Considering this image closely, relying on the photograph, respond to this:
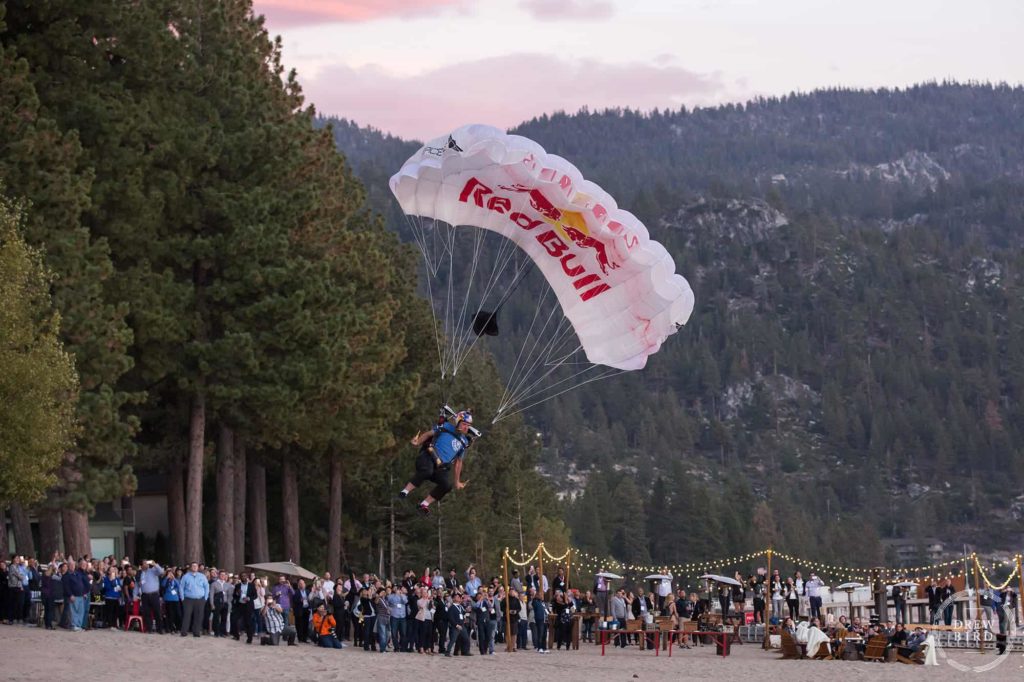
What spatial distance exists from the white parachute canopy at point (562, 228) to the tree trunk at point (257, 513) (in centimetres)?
1487

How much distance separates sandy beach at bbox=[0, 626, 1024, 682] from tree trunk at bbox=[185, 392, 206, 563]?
6.61 m

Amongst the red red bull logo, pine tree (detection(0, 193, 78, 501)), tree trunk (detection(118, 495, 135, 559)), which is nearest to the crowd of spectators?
pine tree (detection(0, 193, 78, 501))

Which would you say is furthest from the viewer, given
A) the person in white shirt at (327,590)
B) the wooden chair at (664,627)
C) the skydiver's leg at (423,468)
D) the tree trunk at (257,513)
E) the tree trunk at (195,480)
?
the tree trunk at (257,513)

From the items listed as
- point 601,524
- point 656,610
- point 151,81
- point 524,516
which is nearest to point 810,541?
point 601,524

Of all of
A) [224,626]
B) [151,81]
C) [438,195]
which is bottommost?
[224,626]

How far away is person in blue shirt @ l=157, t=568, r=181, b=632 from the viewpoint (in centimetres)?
2872

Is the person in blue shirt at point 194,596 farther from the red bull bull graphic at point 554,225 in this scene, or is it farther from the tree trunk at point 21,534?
the tree trunk at point 21,534

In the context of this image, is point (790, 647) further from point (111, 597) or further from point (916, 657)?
point (111, 597)

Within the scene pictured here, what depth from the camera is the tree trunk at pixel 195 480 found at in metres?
35.4

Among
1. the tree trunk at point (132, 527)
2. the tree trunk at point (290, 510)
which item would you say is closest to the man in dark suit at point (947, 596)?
the tree trunk at point (290, 510)

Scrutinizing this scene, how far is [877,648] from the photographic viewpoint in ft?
108

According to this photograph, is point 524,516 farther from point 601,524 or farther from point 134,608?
point 601,524

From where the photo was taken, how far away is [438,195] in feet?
94.7

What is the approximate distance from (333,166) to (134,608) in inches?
654
